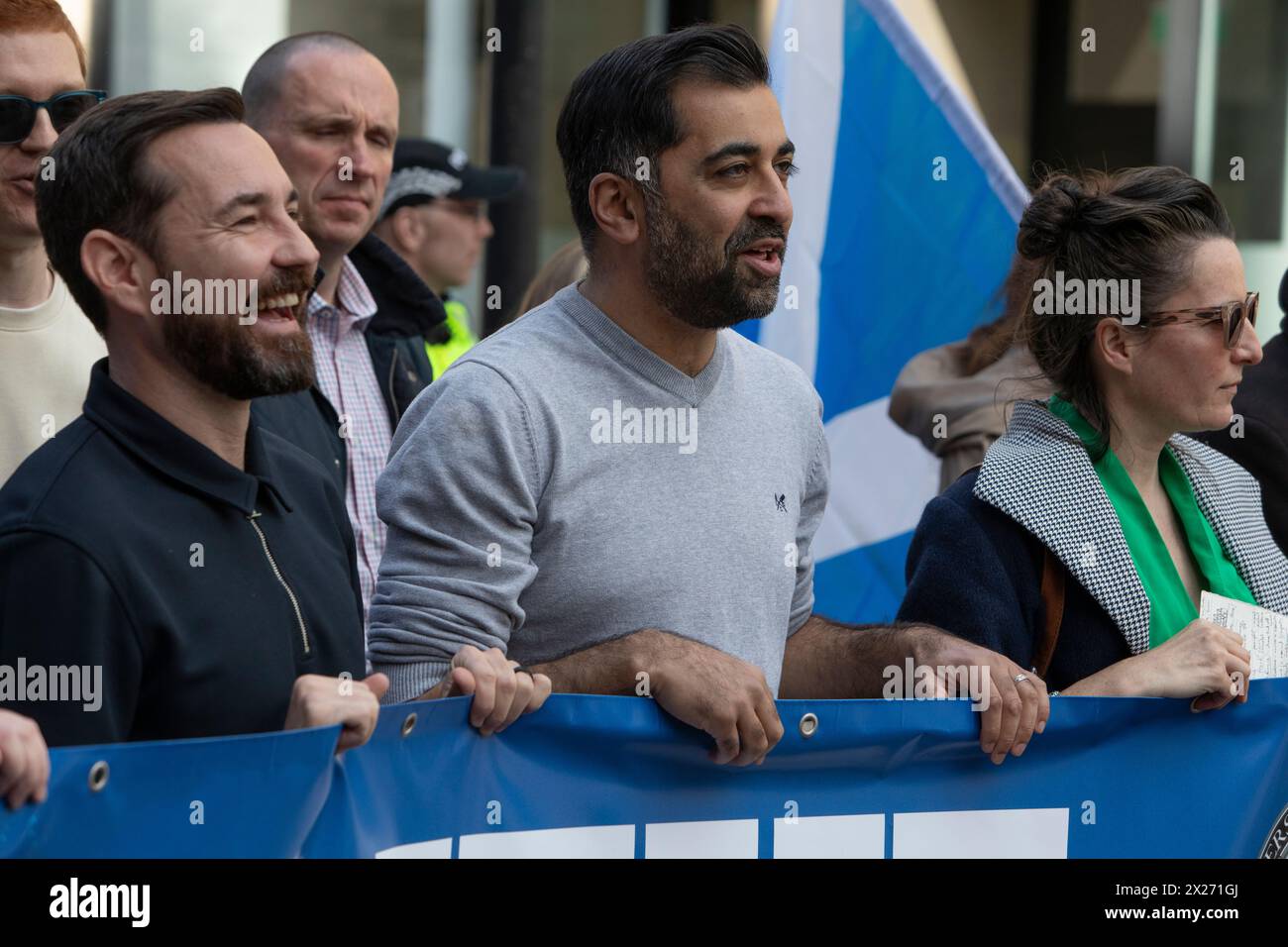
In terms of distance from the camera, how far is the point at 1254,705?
3.46 metres

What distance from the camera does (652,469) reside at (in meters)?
3.10

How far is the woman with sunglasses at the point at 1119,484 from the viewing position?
337cm

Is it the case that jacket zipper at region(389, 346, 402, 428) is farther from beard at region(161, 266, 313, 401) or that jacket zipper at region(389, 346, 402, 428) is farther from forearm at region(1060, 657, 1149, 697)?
forearm at region(1060, 657, 1149, 697)

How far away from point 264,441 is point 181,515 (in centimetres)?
34

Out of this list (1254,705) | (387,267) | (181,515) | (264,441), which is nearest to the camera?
(181,515)

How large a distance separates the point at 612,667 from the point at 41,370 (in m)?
1.24

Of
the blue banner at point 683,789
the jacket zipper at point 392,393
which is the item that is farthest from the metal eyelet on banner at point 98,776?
the jacket zipper at point 392,393

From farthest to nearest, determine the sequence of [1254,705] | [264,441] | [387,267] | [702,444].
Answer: [387,267], [1254,705], [702,444], [264,441]

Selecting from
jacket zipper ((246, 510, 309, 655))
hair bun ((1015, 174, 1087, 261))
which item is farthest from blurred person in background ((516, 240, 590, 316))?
jacket zipper ((246, 510, 309, 655))

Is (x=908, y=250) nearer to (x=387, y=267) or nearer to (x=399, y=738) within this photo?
(x=387, y=267)

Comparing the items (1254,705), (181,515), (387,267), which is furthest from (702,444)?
(387,267)

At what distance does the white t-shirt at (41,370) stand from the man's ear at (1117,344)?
191 cm

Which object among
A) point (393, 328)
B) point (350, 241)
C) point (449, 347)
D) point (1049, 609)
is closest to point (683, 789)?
point (1049, 609)

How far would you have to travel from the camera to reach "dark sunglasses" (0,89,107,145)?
349cm
